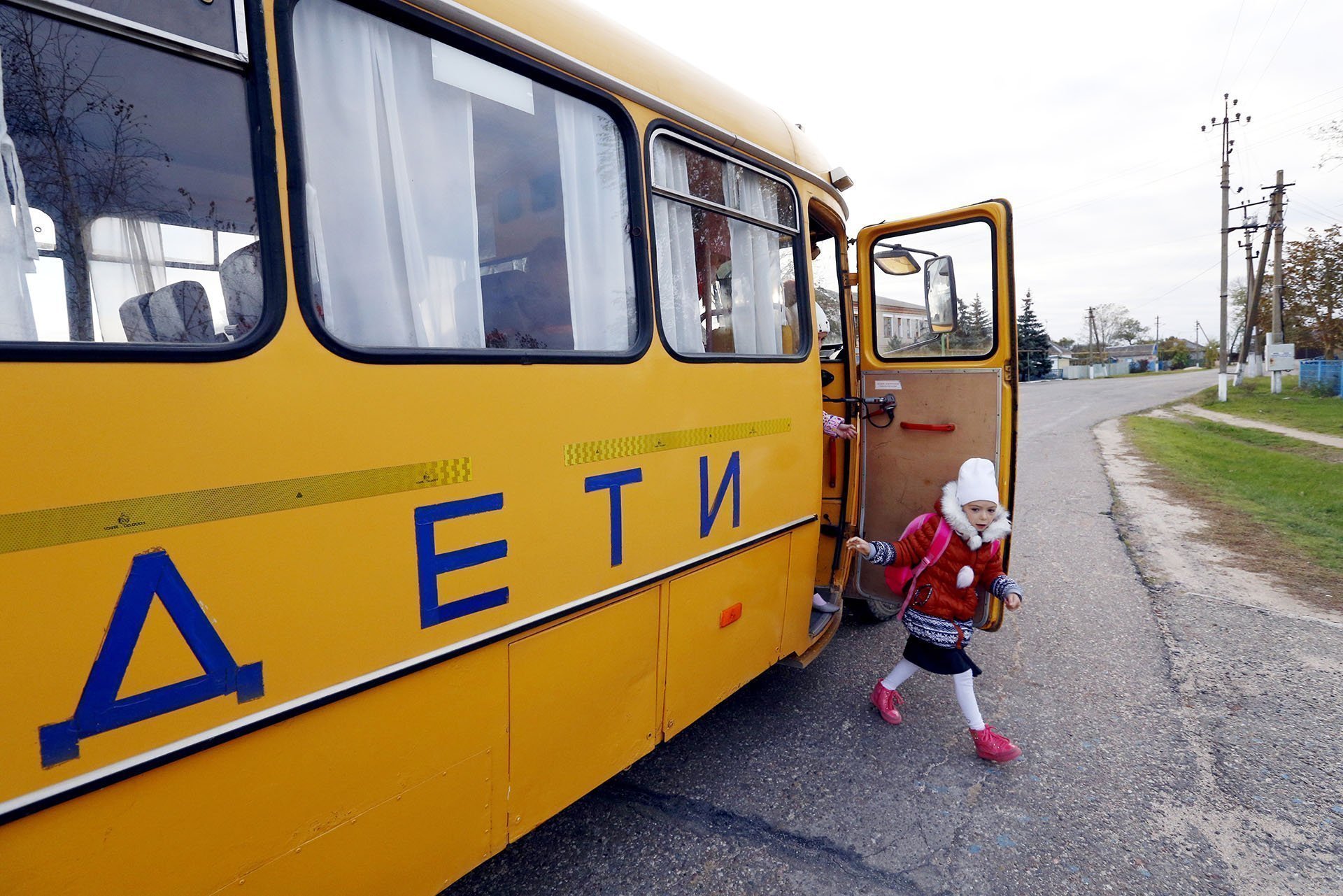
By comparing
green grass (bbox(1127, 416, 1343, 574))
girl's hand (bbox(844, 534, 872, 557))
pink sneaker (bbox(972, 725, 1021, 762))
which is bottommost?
pink sneaker (bbox(972, 725, 1021, 762))

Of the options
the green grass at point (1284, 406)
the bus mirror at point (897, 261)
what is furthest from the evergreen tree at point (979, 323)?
the green grass at point (1284, 406)

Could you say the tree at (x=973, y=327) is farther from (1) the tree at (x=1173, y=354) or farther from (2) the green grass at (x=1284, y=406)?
(1) the tree at (x=1173, y=354)

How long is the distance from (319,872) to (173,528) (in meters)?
0.89

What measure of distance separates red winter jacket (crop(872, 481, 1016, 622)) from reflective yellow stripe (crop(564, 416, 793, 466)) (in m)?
0.85

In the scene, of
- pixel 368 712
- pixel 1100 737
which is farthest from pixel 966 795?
pixel 368 712

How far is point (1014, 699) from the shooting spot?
3844mm

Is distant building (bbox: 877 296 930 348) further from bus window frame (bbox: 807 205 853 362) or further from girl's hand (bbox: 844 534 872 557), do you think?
girl's hand (bbox: 844 534 872 557)

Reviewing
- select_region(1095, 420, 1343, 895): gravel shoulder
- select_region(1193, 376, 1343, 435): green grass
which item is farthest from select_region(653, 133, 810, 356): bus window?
select_region(1193, 376, 1343, 435): green grass

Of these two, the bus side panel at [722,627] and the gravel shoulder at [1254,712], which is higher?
the bus side panel at [722,627]

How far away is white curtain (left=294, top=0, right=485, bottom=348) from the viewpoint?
1.69 meters

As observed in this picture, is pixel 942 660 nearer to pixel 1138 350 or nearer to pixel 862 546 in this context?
pixel 862 546

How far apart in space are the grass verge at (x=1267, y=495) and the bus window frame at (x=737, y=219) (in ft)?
15.4

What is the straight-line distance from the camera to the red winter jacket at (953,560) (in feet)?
10.7

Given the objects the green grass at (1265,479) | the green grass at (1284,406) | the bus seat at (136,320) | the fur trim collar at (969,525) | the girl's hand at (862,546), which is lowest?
the green grass at (1265,479)
